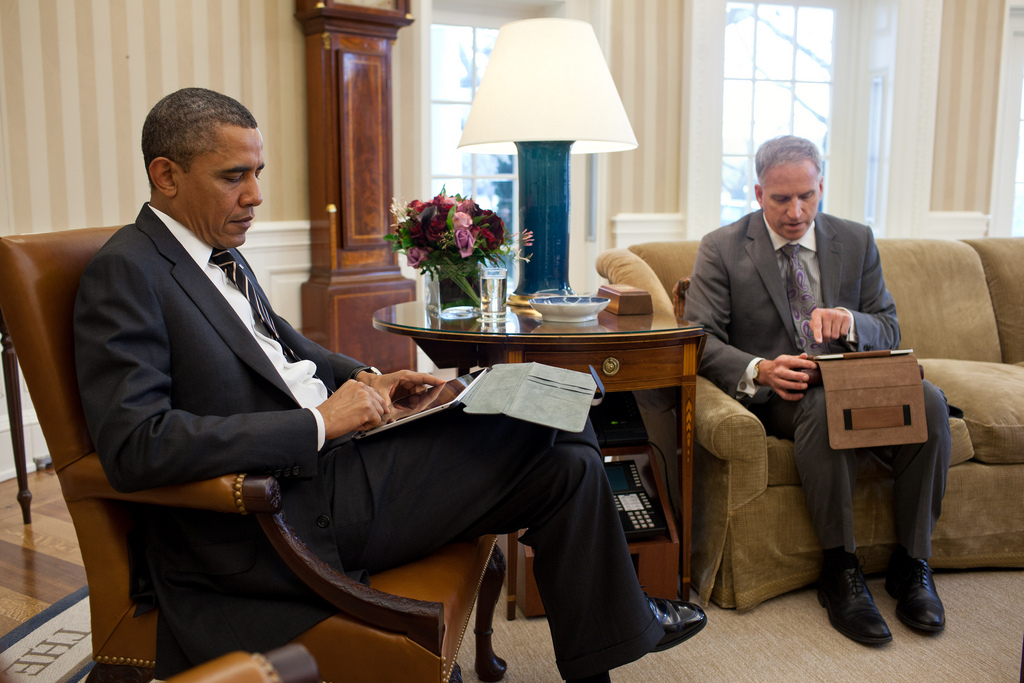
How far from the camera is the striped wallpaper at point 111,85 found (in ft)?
10.3

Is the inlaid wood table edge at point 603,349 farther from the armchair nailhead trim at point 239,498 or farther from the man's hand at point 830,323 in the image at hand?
the armchair nailhead trim at point 239,498

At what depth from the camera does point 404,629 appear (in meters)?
1.18

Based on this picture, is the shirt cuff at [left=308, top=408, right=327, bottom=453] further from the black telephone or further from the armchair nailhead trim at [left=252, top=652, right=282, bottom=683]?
the black telephone

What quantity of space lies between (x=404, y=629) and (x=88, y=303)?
68cm

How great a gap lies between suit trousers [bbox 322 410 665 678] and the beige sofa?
0.71 metres

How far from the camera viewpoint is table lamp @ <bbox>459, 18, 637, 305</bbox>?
2174mm

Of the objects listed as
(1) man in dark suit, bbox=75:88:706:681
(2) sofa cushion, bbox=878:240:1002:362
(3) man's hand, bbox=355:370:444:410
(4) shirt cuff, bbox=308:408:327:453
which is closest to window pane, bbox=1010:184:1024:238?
(2) sofa cushion, bbox=878:240:1002:362

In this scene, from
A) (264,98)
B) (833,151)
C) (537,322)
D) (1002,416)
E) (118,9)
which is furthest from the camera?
(833,151)

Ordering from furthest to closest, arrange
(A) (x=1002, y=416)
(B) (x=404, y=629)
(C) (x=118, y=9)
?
(C) (x=118, y=9), (A) (x=1002, y=416), (B) (x=404, y=629)

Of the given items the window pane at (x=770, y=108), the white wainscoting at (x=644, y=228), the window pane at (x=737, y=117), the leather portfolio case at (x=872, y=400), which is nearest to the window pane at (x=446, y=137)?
the white wainscoting at (x=644, y=228)

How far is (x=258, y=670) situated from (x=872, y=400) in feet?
6.06

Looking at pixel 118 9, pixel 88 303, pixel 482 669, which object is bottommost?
pixel 482 669

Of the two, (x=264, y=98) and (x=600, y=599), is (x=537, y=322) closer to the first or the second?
(x=600, y=599)

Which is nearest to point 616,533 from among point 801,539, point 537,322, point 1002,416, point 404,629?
point 404,629
